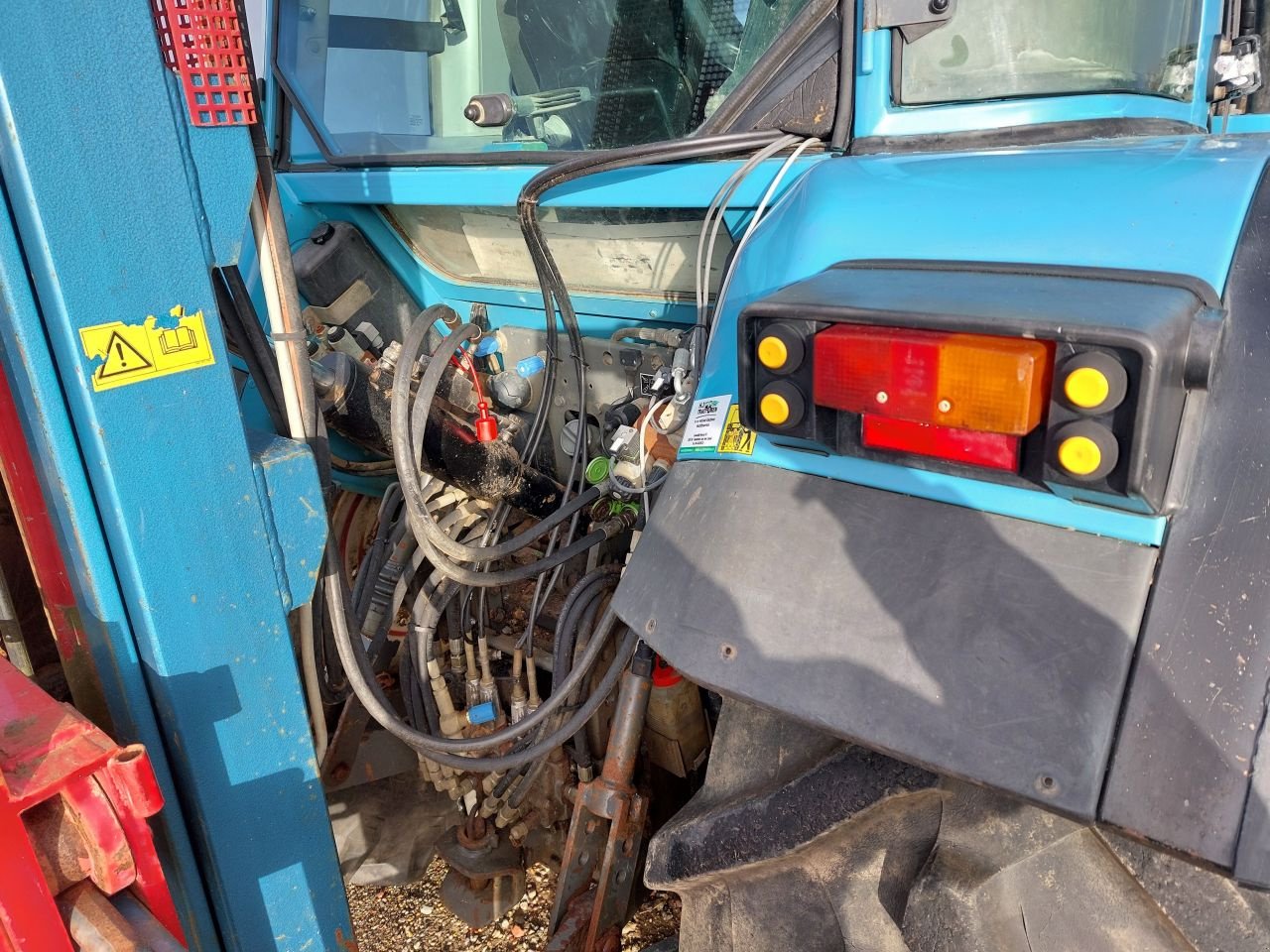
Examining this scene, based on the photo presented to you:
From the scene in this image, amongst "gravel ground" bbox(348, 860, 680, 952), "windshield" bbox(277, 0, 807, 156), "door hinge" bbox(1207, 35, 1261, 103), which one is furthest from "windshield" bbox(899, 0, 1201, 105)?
"gravel ground" bbox(348, 860, 680, 952)

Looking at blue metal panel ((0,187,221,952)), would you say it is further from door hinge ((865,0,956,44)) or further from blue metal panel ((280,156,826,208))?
door hinge ((865,0,956,44))

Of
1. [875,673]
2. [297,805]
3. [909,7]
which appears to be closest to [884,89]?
[909,7]

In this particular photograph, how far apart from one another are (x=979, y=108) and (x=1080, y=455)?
61 cm

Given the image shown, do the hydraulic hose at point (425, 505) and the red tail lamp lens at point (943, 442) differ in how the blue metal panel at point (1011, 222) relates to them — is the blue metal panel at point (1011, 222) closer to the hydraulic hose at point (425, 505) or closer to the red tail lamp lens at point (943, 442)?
the red tail lamp lens at point (943, 442)

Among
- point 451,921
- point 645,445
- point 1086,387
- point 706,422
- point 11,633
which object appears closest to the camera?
point 1086,387

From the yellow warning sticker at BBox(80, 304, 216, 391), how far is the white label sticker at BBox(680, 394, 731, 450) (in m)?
0.53

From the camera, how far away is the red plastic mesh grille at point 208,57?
92 centimetres

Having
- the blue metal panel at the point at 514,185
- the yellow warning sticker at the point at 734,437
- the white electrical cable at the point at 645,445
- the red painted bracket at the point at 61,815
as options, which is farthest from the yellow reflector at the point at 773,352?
the red painted bracket at the point at 61,815

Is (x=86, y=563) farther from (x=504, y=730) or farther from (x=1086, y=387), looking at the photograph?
(x=1086, y=387)

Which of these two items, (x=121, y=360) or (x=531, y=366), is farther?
(x=531, y=366)

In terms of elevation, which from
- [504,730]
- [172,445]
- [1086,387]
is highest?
[1086,387]

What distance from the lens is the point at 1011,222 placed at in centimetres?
89

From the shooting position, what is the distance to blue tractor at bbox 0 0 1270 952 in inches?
29.1

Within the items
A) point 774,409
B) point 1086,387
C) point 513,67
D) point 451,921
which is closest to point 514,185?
point 513,67
